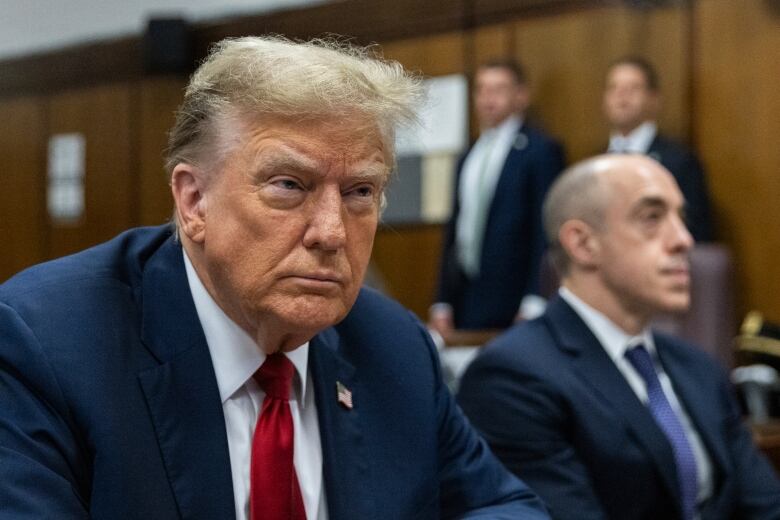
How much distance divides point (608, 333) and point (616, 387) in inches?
9.2

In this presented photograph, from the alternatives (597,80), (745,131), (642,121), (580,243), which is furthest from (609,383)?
(597,80)

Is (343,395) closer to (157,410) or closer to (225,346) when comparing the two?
(225,346)

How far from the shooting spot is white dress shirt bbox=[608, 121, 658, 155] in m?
5.99

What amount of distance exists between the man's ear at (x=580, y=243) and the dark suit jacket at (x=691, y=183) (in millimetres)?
2718

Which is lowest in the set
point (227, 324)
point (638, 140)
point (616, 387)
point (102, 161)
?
point (616, 387)

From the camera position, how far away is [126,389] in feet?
5.40

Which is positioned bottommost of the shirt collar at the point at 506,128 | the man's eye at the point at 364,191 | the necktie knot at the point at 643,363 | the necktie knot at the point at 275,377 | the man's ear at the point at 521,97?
the necktie knot at the point at 643,363

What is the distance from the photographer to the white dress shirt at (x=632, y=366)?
2.82m

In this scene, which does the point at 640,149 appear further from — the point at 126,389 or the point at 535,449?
the point at 126,389

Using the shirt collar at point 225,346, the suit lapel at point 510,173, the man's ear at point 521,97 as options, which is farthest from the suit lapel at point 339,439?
the man's ear at point 521,97

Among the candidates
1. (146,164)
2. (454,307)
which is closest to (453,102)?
(454,307)

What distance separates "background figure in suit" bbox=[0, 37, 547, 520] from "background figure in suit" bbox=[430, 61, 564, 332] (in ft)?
13.8

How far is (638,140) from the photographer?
19.8 ft

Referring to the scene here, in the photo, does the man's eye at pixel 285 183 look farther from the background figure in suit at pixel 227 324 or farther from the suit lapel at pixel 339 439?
the suit lapel at pixel 339 439
